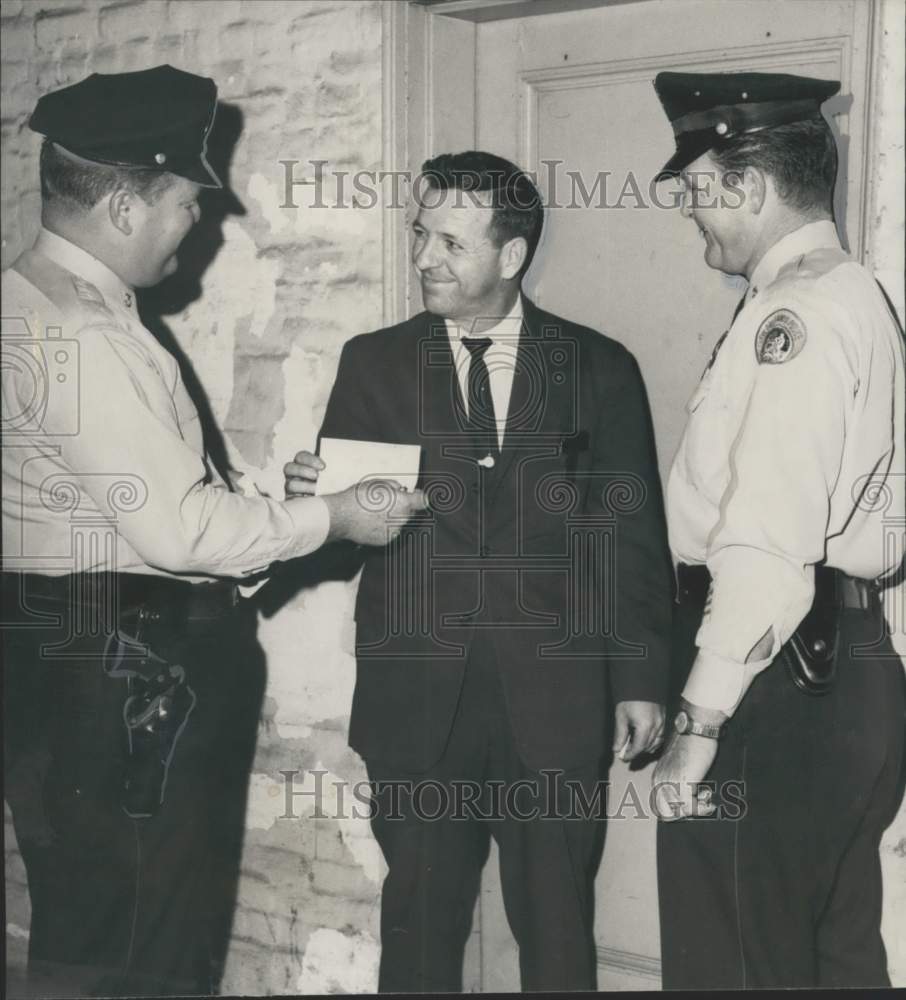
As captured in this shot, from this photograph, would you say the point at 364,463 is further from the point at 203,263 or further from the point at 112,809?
the point at 112,809

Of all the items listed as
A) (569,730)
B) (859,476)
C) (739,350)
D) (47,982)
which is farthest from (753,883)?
(47,982)

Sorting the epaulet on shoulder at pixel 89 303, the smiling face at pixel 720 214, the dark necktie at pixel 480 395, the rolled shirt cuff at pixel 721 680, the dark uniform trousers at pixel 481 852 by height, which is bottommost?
the dark uniform trousers at pixel 481 852

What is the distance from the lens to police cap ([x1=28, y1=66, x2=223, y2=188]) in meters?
3.07

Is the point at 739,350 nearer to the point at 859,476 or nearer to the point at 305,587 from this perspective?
the point at 859,476

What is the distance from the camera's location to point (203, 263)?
10.5ft

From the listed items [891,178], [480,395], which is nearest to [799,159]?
[891,178]

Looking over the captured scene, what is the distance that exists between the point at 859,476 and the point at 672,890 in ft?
3.01

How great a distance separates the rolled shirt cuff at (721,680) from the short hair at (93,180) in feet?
4.85

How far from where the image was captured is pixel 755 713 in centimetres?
284

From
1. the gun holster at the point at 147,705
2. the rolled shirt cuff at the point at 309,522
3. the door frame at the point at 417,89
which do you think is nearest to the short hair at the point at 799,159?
the door frame at the point at 417,89

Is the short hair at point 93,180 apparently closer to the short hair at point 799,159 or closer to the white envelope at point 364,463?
the white envelope at point 364,463

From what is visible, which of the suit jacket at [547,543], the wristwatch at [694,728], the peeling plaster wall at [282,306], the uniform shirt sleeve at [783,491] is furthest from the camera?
the peeling plaster wall at [282,306]

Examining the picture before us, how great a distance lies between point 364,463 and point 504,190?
0.64 m

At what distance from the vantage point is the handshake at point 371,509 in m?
3.09
